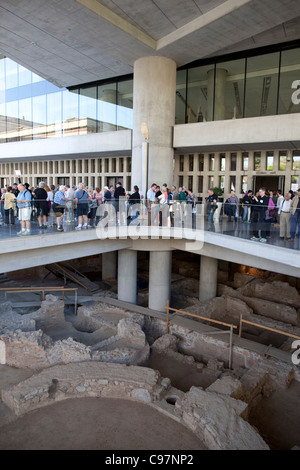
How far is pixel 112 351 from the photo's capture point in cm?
1075

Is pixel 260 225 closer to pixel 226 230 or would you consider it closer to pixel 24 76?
pixel 226 230

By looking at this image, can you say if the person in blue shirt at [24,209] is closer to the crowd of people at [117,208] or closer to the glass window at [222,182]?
the crowd of people at [117,208]

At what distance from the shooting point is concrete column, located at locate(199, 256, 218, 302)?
1781cm

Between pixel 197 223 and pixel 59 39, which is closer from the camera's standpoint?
pixel 197 223

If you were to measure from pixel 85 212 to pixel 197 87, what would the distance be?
466 inches

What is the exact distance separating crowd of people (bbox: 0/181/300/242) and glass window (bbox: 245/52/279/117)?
687 cm

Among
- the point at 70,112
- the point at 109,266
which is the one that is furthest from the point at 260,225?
the point at 70,112

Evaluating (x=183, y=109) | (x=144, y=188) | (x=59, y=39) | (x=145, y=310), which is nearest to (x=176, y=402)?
(x=145, y=310)

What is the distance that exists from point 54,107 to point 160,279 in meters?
16.4

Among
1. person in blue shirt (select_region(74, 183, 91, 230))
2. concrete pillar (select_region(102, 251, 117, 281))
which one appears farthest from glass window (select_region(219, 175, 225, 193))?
person in blue shirt (select_region(74, 183, 91, 230))

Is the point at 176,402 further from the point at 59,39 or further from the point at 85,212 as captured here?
the point at 59,39

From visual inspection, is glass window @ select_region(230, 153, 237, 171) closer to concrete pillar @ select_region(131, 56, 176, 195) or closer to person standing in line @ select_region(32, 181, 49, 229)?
concrete pillar @ select_region(131, 56, 176, 195)
